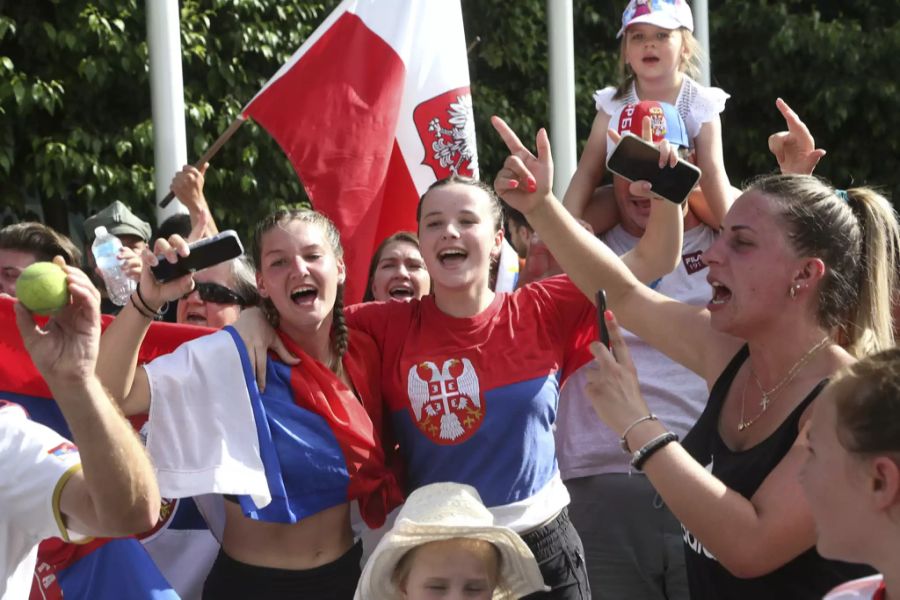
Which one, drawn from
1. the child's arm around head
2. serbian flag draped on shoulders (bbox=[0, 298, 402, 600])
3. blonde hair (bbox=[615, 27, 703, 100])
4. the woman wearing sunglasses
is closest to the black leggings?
serbian flag draped on shoulders (bbox=[0, 298, 402, 600])

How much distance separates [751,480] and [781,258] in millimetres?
505

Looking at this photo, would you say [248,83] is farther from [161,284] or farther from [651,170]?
[651,170]

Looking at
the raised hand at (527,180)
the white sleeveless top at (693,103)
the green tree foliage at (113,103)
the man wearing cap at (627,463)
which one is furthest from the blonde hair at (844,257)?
the green tree foliage at (113,103)

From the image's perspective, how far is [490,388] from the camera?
3750mm

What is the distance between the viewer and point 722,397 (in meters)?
3.16

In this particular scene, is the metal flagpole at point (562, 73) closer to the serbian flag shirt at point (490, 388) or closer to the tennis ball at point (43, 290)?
the serbian flag shirt at point (490, 388)

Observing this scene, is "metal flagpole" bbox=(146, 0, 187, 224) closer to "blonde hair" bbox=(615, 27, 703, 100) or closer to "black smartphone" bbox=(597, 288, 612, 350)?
"blonde hair" bbox=(615, 27, 703, 100)

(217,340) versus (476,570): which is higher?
(217,340)

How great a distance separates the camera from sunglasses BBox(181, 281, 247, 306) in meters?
4.59

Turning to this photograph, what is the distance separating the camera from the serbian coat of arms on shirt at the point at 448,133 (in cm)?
537

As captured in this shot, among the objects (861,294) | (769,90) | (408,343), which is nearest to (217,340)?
(408,343)

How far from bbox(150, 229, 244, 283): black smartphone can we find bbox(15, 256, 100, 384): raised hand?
1.01m

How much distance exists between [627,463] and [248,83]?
4.90 metres

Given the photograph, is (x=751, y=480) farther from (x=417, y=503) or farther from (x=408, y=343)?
(x=408, y=343)
